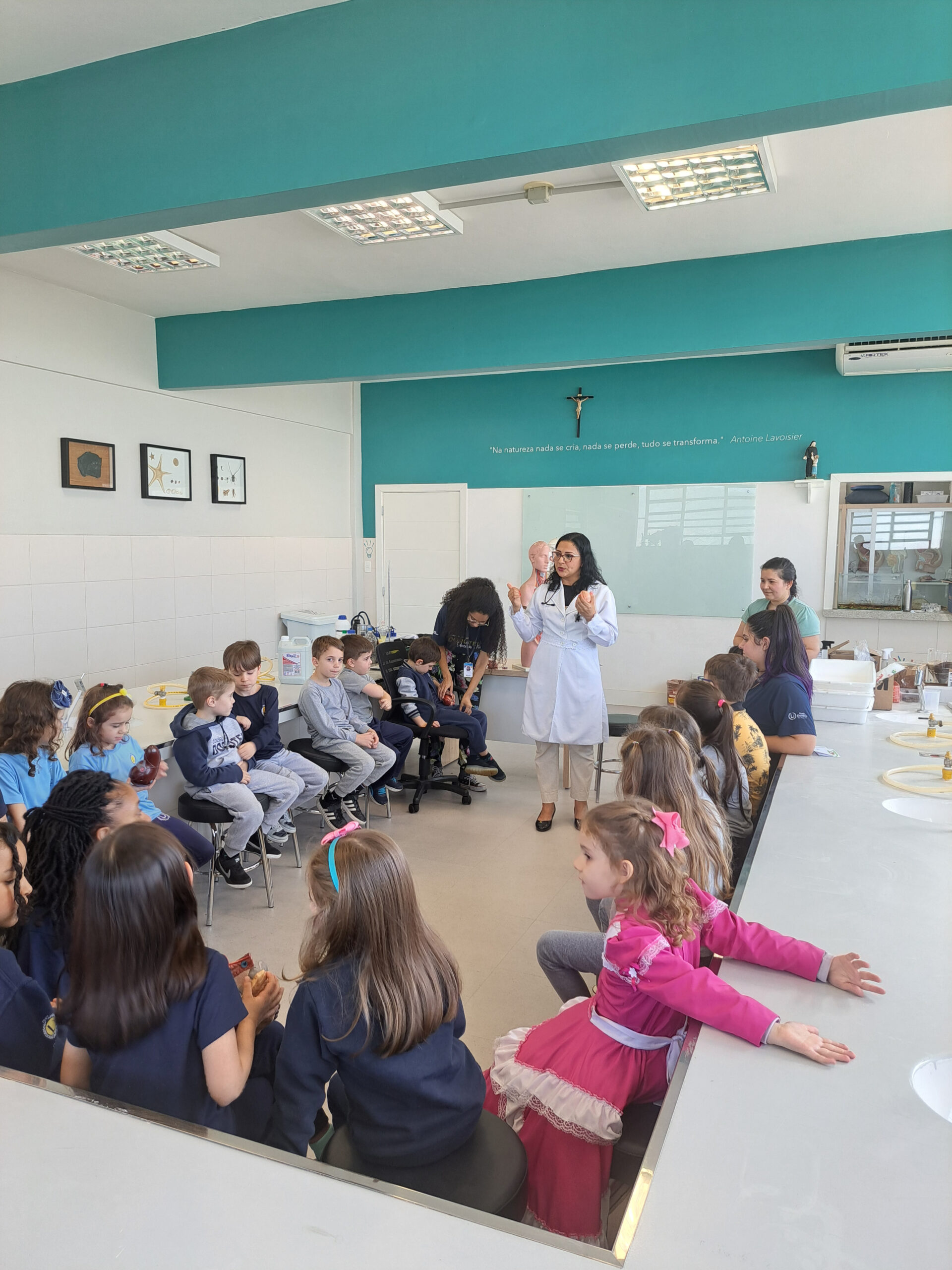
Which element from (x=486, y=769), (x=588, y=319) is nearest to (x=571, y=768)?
(x=486, y=769)

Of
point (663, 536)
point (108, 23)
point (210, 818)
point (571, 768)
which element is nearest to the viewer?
point (108, 23)

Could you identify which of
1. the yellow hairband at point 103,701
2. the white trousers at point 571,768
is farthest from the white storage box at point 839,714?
the yellow hairband at point 103,701

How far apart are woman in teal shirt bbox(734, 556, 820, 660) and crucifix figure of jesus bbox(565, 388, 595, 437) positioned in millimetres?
3069

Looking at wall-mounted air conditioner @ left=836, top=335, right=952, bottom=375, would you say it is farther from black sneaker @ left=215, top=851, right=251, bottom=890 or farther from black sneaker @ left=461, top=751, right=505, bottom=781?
black sneaker @ left=215, top=851, right=251, bottom=890

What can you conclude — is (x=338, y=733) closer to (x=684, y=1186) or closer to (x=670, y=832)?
(x=670, y=832)

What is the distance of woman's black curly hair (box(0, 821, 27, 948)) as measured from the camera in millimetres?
1664

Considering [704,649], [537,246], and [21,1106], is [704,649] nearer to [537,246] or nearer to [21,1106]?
[537,246]

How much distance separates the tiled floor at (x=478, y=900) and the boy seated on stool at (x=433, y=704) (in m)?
0.32

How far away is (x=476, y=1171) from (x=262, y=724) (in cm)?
274

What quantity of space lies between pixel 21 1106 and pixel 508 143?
6.94 ft

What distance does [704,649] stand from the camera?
6.65m

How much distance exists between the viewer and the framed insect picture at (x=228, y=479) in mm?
5945

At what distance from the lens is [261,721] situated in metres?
3.83

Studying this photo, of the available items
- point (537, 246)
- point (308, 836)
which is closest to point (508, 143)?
point (537, 246)
